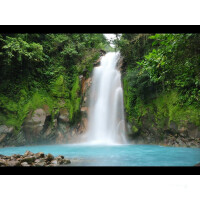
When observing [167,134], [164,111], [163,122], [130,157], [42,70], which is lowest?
[130,157]

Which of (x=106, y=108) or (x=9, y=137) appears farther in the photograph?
(x=106, y=108)

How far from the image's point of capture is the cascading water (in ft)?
24.1

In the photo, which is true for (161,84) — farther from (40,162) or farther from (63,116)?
(40,162)

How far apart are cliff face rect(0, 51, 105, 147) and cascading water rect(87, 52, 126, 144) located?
0.35 meters

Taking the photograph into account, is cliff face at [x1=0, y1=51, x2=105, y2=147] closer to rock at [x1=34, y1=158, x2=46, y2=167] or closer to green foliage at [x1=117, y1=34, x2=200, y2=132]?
green foliage at [x1=117, y1=34, x2=200, y2=132]

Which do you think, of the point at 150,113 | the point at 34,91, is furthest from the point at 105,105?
the point at 34,91

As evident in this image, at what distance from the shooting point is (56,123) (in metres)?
7.82

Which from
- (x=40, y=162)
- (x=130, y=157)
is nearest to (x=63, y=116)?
(x=40, y=162)

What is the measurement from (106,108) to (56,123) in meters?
2.29

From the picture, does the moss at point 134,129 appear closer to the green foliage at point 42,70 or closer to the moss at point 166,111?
the moss at point 166,111

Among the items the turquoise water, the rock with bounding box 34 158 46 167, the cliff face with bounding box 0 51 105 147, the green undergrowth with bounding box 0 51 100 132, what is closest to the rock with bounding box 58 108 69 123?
the cliff face with bounding box 0 51 105 147

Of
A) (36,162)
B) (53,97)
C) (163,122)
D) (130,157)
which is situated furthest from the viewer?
(53,97)

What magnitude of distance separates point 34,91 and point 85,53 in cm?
333

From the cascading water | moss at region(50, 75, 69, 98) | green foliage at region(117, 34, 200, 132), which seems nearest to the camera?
green foliage at region(117, 34, 200, 132)
